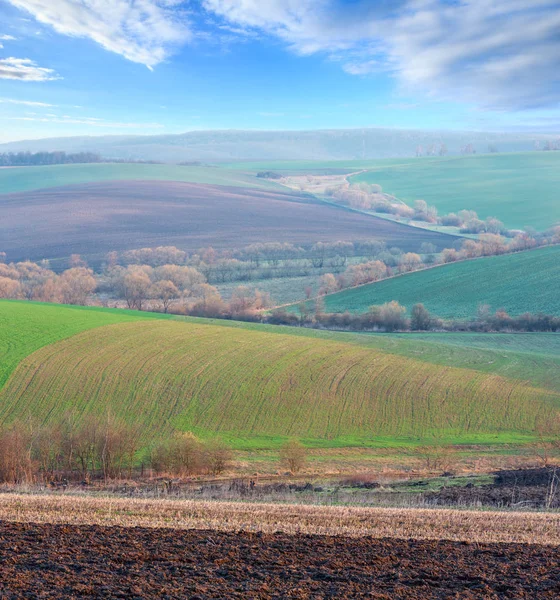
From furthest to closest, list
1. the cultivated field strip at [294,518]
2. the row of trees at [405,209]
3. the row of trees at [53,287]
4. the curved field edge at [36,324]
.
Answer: the row of trees at [405,209]
the row of trees at [53,287]
the curved field edge at [36,324]
the cultivated field strip at [294,518]

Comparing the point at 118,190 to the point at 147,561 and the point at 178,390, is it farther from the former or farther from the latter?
the point at 147,561

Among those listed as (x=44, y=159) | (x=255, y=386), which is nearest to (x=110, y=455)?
(x=255, y=386)

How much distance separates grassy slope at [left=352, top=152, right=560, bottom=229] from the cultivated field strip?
342 ft

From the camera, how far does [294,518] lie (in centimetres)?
1645

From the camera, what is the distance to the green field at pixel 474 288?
62.2 metres

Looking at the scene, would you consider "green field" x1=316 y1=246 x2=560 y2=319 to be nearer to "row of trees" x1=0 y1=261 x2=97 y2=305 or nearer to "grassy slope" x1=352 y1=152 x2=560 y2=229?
"row of trees" x1=0 y1=261 x2=97 y2=305

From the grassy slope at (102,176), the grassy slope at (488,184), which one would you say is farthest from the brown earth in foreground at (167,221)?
the grassy slope at (488,184)

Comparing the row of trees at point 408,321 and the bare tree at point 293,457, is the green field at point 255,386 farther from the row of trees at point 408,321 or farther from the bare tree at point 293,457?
the row of trees at point 408,321

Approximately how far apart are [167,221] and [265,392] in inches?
3276

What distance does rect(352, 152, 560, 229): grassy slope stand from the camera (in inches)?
4929

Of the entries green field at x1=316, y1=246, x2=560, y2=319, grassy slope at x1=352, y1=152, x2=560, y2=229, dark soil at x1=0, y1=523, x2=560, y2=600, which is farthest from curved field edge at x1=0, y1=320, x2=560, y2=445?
grassy slope at x1=352, y1=152, x2=560, y2=229

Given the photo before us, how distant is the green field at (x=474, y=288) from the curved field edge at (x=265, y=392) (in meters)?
22.4

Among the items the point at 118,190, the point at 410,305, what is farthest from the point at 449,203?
the point at 410,305

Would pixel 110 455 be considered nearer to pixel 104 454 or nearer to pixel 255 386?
pixel 104 454
